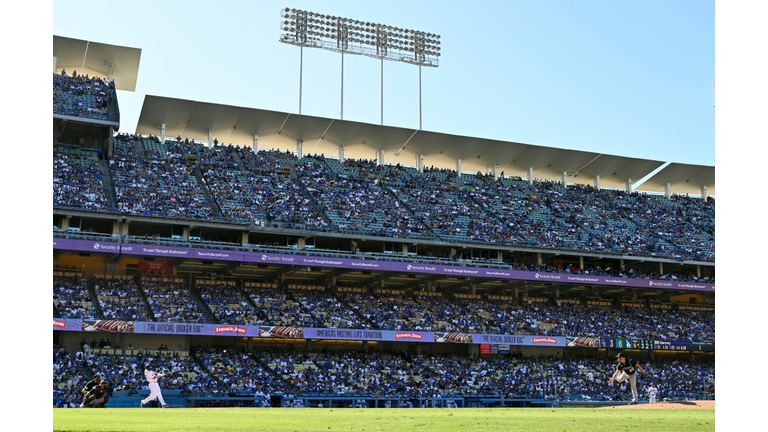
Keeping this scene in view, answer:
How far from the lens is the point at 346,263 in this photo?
51656 mm

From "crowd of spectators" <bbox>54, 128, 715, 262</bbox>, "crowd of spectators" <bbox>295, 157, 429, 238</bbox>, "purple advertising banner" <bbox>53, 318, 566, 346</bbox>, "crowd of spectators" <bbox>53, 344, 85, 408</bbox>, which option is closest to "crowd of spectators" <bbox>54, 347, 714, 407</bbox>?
"crowd of spectators" <bbox>53, 344, 85, 408</bbox>

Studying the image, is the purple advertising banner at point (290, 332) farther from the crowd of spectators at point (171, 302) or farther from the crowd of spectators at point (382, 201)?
the crowd of spectators at point (382, 201)

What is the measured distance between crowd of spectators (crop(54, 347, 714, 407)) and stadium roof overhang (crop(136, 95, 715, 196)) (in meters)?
21.4

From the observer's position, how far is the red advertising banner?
49.9m

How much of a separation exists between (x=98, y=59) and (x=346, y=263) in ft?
87.1

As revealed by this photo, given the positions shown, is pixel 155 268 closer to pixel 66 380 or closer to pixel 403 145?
pixel 66 380

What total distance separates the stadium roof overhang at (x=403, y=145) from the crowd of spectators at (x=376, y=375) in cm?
2143

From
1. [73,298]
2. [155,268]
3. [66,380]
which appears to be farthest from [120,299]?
[66,380]

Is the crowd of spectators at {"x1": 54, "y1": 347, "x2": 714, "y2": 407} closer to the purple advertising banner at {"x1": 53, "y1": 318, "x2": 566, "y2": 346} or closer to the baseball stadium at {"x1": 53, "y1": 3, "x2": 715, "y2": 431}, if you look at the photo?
the baseball stadium at {"x1": 53, "y1": 3, "x2": 715, "y2": 431}

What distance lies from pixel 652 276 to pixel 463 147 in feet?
64.0

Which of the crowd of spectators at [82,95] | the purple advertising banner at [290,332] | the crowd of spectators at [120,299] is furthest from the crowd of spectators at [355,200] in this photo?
the crowd of spectators at [82,95]

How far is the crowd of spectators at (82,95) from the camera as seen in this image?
175 ft
